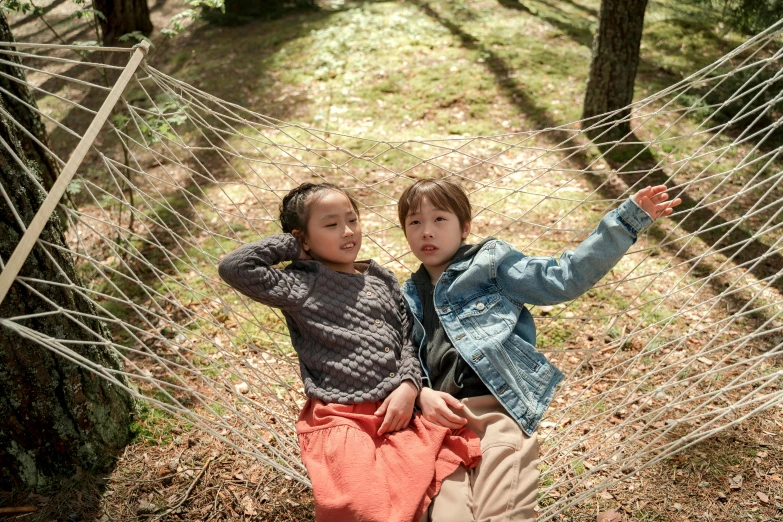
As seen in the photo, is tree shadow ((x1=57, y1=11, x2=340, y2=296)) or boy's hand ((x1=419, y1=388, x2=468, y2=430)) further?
tree shadow ((x1=57, y1=11, x2=340, y2=296))

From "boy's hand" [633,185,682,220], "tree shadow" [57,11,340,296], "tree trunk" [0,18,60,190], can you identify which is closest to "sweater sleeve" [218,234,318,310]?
"tree trunk" [0,18,60,190]

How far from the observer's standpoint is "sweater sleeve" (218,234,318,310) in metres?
1.64

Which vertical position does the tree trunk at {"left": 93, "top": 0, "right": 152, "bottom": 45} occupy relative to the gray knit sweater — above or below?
above

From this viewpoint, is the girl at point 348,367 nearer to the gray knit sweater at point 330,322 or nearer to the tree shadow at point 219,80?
the gray knit sweater at point 330,322

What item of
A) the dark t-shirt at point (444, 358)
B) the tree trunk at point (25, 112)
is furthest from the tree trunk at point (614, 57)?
the tree trunk at point (25, 112)

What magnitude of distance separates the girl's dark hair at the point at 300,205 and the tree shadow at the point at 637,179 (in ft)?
2.43

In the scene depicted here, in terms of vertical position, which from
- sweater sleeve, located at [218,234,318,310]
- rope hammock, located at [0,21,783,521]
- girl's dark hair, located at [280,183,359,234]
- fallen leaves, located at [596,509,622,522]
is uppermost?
girl's dark hair, located at [280,183,359,234]

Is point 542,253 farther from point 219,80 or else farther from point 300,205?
point 219,80

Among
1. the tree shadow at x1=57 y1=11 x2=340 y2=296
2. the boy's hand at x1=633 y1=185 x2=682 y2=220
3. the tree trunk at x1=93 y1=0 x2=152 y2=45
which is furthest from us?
the tree trunk at x1=93 y1=0 x2=152 y2=45

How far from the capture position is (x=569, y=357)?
2.43 m

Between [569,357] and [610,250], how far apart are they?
2.97ft

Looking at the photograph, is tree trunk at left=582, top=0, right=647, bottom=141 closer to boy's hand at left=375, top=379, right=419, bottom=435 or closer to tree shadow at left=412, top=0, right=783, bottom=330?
tree shadow at left=412, top=0, right=783, bottom=330

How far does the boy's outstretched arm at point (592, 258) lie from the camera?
162 centimetres

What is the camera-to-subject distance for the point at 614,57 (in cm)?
363
